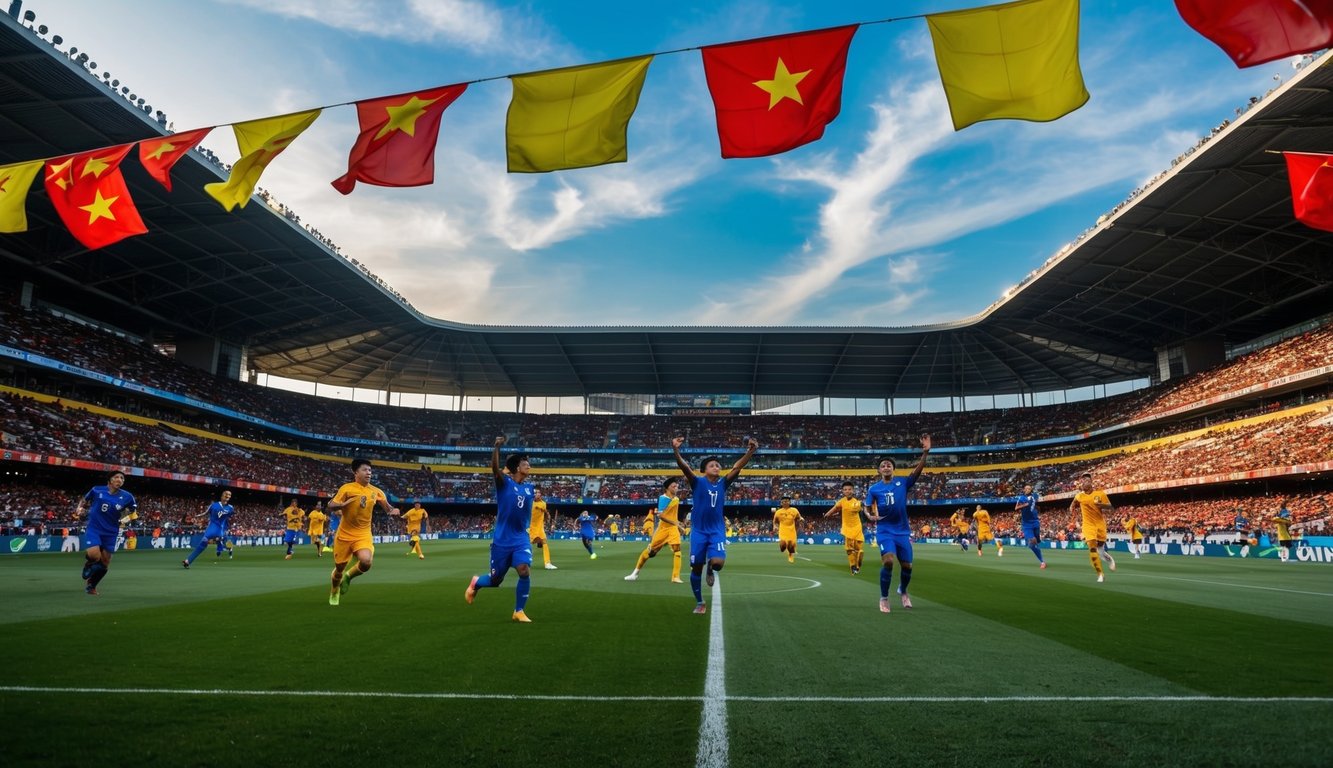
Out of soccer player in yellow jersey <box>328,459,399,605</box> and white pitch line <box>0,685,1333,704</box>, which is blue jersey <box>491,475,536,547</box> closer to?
soccer player in yellow jersey <box>328,459,399,605</box>

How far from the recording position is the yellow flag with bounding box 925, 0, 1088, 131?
27.0 ft

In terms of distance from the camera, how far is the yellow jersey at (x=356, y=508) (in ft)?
37.0

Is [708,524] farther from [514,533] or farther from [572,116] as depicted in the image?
[572,116]

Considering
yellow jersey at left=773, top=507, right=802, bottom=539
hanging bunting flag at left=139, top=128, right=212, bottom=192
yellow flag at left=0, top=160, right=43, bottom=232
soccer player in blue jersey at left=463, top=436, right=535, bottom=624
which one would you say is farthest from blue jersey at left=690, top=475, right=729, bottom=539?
yellow jersey at left=773, top=507, right=802, bottom=539

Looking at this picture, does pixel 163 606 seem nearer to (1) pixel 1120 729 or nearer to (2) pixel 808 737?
(2) pixel 808 737

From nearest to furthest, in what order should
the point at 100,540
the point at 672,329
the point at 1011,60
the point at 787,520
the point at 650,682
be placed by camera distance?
Answer: the point at 650,682 → the point at 1011,60 → the point at 100,540 → the point at 787,520 → the point at 672,329

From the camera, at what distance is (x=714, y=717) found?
191 inches

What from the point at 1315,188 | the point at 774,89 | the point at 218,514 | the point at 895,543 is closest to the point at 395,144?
the point at 774,89

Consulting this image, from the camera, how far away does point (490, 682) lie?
19.5 feet

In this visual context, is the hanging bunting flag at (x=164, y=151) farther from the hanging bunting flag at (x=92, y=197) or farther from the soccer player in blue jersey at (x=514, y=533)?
the soccer player in blue jersey at (x=514, y=533)

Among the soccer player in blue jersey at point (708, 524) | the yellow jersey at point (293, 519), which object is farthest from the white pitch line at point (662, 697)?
the yellow jersey at point (293, 519)

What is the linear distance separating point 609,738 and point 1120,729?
3.13 m

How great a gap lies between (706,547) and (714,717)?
625cm

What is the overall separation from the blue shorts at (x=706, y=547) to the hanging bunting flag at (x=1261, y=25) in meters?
8.41
